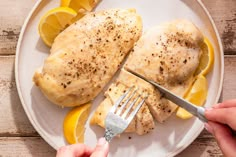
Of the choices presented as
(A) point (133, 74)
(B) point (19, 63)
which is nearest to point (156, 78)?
(A) point (133, 74)

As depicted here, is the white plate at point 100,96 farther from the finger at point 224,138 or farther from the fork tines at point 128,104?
the finger at point 224,138

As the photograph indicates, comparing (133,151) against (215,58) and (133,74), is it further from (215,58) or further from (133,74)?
(215,58)

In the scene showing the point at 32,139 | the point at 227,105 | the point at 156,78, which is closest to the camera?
the point at 227,105

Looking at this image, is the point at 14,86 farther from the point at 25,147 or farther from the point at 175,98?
the point at 175,98

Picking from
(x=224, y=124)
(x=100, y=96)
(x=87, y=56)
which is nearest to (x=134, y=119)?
(x=100, y=96)

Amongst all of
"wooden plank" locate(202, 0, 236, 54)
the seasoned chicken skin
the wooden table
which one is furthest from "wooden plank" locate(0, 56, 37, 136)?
"wooden plank" locate(202, 0, 236, 54)

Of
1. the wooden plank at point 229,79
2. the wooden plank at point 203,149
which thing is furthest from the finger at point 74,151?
the wooden plank at point 229,79
